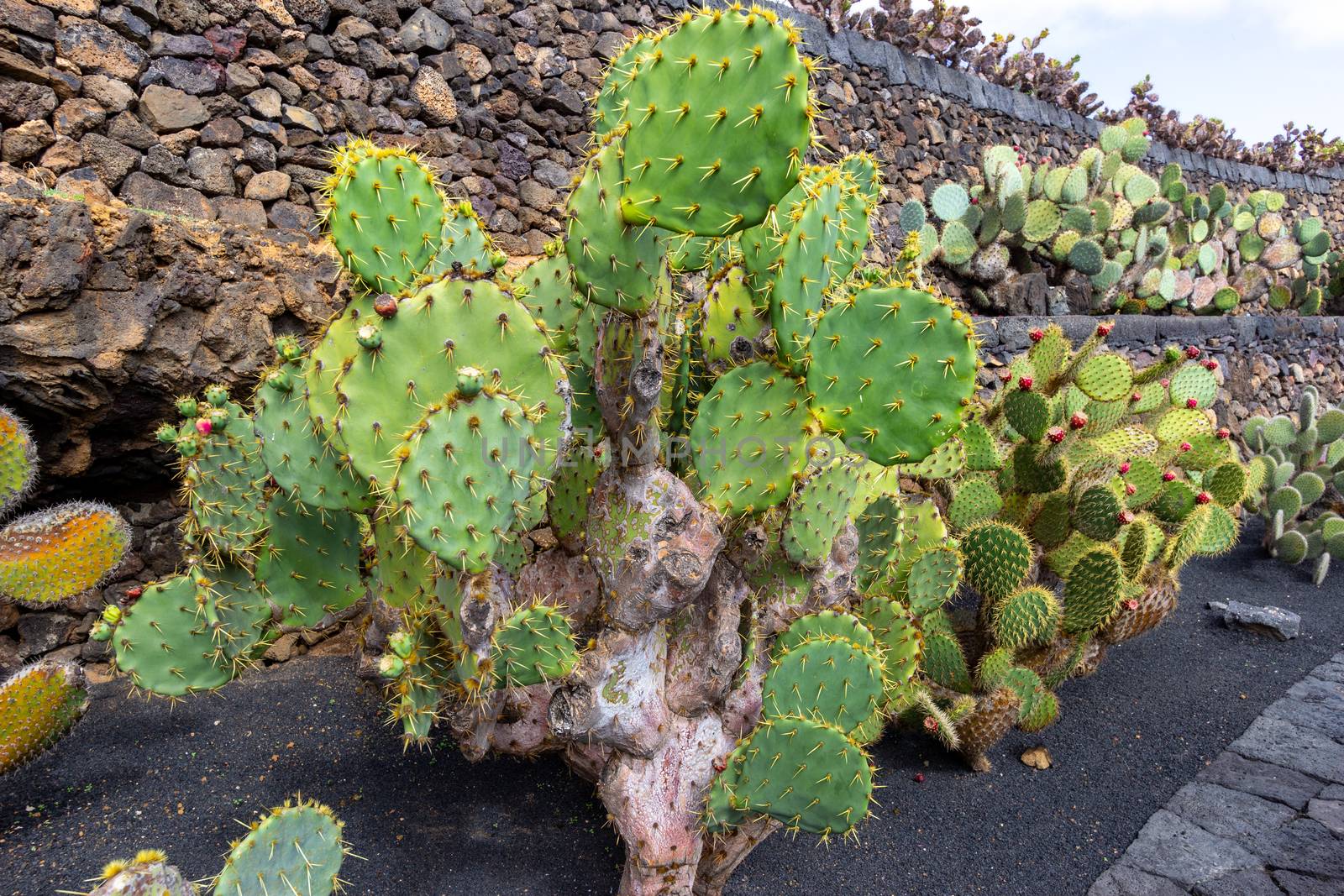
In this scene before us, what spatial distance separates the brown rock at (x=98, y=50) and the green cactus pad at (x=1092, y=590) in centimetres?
411

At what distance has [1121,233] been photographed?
7.44 metres

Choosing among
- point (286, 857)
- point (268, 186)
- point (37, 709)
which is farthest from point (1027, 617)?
point (268, 186)

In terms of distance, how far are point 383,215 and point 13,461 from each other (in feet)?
4.53

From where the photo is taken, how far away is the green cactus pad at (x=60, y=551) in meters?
2.04

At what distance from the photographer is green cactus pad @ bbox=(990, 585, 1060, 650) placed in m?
2.62

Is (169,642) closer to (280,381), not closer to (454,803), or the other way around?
(280,381)

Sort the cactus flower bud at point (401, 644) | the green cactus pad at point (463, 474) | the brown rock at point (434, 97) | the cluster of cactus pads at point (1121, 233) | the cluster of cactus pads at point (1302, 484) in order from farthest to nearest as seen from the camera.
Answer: the cluster of cactus pads at point (1121, 233)
the cluster of cactus pads at point (1302, 484)
the brown rock at point (434, 97)
the cactus flower bud at point (401, 644)
the green cactus pad at point (463, 474)

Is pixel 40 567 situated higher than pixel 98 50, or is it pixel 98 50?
pixel 98 50

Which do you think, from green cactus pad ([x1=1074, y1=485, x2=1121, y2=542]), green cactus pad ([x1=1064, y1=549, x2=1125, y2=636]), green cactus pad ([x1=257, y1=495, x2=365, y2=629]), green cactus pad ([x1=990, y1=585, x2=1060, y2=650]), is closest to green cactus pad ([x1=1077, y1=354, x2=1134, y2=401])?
green cactus pad ([x1=1074, y1=485, x2=1121, y2=542])

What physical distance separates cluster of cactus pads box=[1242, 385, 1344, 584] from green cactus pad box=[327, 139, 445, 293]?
16.9 ft

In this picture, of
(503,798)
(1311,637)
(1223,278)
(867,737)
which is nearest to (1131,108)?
(1223,278)

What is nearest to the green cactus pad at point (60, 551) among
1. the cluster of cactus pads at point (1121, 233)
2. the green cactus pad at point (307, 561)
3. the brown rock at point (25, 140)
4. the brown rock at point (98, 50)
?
the green cactus pad at point (307, 561)

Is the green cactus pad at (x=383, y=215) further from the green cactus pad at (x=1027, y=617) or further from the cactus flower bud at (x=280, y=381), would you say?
the green cactus pad at (x=1027, y=617)

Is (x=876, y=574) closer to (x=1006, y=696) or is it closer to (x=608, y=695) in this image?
(x=1006, y=696)
